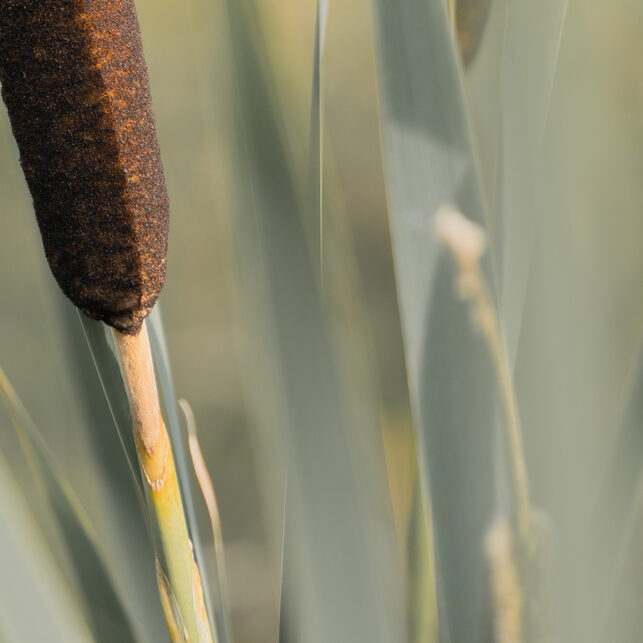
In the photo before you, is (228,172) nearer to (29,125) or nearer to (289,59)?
(289,59)

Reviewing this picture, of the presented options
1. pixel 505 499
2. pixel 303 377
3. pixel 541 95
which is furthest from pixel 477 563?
pixel 541 95

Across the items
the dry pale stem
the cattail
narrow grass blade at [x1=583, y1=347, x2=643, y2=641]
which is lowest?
narrow grass blade at [x1=583, y1=347, x2=643, y2=641]

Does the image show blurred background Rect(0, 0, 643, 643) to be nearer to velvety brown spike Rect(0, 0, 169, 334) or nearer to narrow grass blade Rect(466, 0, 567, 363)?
narrow grass blade Rect(466, 0, 567, 363)

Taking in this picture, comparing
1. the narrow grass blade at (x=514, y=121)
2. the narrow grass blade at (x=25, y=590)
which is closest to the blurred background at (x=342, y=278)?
the narrow grass blade at (x=514, y=121)

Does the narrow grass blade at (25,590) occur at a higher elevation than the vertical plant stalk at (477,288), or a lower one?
lower

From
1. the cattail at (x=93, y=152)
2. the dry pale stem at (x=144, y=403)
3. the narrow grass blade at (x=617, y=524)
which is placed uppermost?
the cattail at (x=93, y=152)

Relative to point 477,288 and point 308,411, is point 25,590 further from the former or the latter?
point 477,288

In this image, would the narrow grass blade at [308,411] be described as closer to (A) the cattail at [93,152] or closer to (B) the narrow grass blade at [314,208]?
(B) the narrow grass blade at [314,208]

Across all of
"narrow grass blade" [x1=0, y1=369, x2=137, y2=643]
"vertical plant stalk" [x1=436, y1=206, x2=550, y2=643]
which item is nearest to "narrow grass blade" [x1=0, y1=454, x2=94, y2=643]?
"narrow grass blade" [x1=0, y1=369, x2=137, y2=643]
